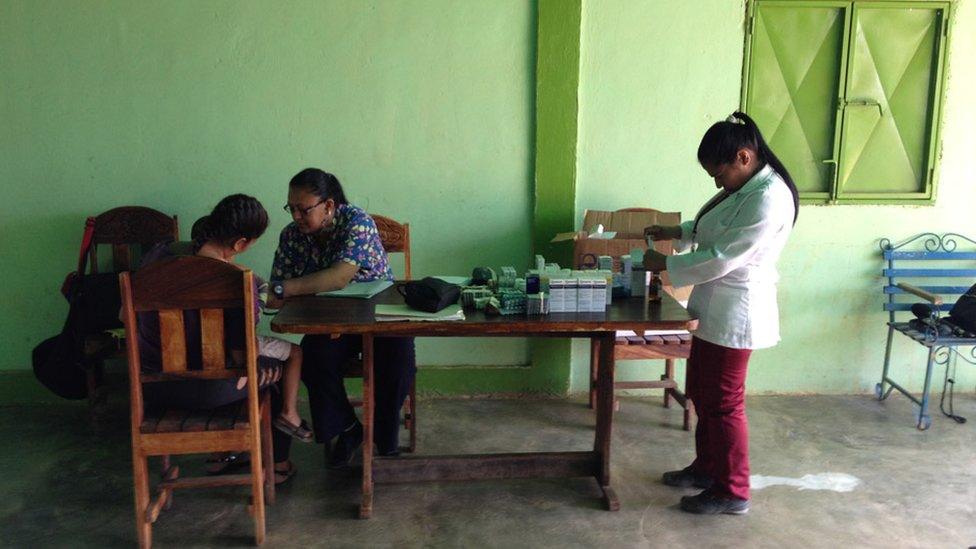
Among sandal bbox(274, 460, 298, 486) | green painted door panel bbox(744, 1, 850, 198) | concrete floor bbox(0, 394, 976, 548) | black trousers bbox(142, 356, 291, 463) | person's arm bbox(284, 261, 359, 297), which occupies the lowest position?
concrete floor bbox(0, 394, 976, 548)

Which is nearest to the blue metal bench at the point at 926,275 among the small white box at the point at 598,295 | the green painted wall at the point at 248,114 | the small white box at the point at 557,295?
the green painted wall at the point at 248,114

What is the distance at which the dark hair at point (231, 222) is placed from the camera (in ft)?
8.78

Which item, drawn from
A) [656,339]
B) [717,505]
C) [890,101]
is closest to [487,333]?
[717,505]

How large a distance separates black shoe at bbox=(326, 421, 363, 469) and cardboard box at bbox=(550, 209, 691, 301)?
141cm

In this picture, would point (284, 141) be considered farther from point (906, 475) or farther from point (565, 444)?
point (906, 475)

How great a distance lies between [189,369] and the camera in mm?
2467

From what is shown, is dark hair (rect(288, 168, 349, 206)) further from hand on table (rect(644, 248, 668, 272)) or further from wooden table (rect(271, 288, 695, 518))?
hand on table (rect(644, 248, 668, 272))

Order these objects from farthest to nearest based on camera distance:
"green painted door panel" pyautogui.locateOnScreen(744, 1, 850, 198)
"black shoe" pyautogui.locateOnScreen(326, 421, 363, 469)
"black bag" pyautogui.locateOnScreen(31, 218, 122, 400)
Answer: "green painted door panel" pyautogui.locateOnScreen(744, 1, 850, 198) < "black bag" pyautogui.locateOnScreen(31, 218, 122, 400) < "black shoe" pyautogui.locateOnScreen(326, 421, 363, 469)

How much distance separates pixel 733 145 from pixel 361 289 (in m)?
1.52

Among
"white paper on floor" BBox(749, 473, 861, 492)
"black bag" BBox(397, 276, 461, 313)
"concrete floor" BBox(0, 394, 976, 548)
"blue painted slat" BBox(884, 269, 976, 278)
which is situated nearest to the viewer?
"black bag" BBox(397, 276, 461, 313)

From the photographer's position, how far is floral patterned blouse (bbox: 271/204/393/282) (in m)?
3.16

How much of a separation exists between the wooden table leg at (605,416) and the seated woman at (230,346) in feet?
3.91

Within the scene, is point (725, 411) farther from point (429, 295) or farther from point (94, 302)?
point (94, 302)

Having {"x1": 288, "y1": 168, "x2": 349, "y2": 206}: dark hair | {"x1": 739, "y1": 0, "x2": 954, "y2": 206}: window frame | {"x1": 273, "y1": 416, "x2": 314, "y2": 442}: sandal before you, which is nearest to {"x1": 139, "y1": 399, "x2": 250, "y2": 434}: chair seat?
{"x1": 273, "y1": 416, "x2": 314, "y2": 442}: sandal
